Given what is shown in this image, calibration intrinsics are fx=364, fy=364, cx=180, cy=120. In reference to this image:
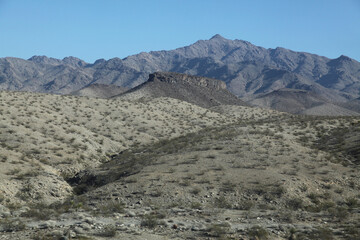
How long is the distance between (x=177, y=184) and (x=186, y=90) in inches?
4461

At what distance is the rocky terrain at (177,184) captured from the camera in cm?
1451

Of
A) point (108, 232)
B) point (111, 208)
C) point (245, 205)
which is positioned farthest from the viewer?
point (245, 205)

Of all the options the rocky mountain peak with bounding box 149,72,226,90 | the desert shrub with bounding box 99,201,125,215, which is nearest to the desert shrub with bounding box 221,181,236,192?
the desert shrub with bounding box 99,201,125,215

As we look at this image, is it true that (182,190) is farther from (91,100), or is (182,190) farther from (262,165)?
(91,100)

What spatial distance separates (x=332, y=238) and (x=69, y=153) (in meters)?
26.2

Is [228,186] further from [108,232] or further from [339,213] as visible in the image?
[108,232]

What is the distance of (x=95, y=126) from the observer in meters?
48.4

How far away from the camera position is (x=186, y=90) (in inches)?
5281

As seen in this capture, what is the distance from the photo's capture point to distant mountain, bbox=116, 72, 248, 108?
406ft

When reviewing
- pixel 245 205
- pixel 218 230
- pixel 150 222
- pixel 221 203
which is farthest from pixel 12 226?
pixel 245 205

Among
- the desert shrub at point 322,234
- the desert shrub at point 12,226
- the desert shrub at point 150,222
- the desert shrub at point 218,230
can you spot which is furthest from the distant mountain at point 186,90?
the desert shrub at point 322,234

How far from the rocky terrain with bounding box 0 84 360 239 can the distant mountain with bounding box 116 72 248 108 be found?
77689mm

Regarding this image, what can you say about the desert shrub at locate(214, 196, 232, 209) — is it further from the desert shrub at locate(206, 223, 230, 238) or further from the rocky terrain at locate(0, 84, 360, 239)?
the desert shrub at locate(206, 223, 230, 238)

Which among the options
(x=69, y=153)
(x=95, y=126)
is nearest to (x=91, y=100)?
(x=95, y=126)
